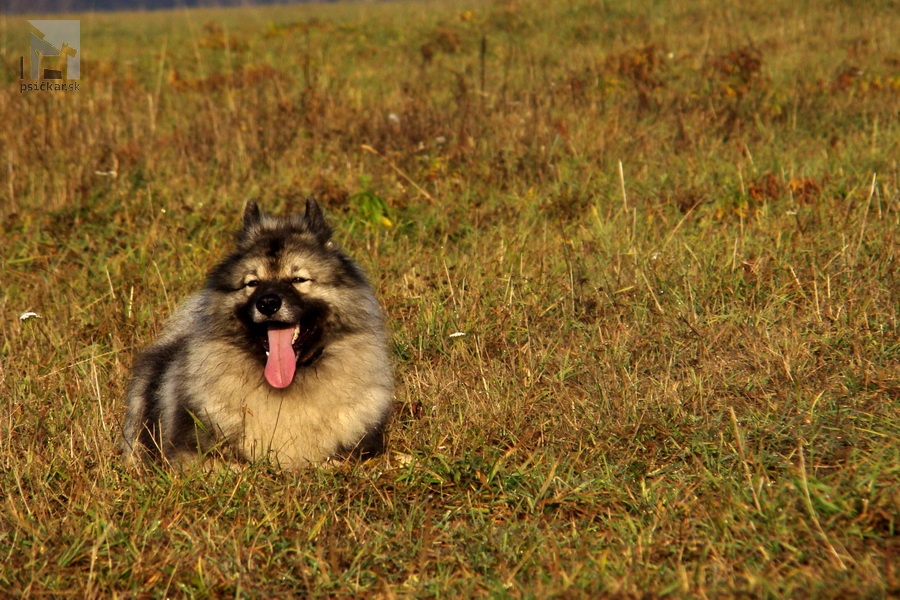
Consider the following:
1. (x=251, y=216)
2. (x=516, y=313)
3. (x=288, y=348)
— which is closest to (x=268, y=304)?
(x=288, y=348)

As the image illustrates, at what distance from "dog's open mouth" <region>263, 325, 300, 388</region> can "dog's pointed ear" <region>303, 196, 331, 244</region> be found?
555mm

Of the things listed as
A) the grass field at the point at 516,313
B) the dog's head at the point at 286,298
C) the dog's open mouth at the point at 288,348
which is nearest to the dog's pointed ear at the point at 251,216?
the dog's head at the point at 286,298

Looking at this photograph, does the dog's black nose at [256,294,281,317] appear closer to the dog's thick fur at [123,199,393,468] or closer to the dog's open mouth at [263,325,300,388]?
the dog's thick fur at [123,199,393,468]

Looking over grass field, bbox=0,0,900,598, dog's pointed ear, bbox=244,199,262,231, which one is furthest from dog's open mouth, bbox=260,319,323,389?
dog's pointed ear, bbox=244,199,262,231

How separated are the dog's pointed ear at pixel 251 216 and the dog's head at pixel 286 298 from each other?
0.18 m

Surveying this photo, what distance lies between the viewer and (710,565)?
2768 mm

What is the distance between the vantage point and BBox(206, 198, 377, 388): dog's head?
3.90 m

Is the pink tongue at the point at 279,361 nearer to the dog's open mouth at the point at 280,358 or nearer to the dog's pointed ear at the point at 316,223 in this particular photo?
the dog's open mouth at the point at 280,358

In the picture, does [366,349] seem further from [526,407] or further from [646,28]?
[646,28]

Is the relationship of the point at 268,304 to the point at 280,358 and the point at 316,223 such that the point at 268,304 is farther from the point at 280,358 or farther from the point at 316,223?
the point at 316,223

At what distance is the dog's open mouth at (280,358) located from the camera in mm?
3922

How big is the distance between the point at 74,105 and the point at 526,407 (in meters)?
6.76

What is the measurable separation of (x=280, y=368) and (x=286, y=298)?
324mm

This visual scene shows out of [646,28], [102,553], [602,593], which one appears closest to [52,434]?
[102,553]
